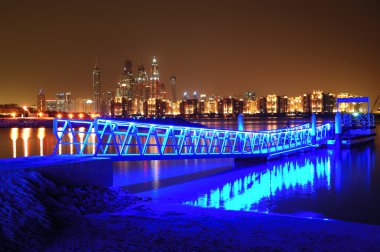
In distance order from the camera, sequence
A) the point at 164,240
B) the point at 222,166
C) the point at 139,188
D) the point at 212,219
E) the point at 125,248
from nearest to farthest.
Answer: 1. the point at 125,248
2. the point at 164,240
3. the point at 212,219
4. the point at 139,188
5. the point at 222,166

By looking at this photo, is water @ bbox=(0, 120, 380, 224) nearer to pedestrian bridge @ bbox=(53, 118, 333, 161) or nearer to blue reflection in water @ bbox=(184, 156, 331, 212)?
blue reflection in water @ bbox=(184, 156, 331, 212)

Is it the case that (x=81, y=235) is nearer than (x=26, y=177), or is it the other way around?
(x=81, y=235)

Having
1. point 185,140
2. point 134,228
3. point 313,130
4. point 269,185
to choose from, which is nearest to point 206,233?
point 134,228

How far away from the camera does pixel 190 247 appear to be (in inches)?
300

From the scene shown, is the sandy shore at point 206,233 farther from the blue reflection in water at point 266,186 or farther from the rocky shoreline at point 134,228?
the blue reflection in water at point 266,186

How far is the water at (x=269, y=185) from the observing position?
13477 millimetres

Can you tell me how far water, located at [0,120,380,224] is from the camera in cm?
1348

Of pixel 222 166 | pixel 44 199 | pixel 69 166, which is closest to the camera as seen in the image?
pixel 44 199

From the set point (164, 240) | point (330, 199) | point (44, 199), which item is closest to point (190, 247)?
point (164, 240)

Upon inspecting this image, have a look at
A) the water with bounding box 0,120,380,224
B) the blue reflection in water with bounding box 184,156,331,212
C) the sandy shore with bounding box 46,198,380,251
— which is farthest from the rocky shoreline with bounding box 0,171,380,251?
the water with bounding box 0,120,380,224

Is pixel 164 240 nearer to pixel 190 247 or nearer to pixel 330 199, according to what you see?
pixel 190 247

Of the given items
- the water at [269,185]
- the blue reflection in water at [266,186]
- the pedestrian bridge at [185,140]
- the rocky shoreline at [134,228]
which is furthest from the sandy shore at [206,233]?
the pedestrian bridge at [185,140]

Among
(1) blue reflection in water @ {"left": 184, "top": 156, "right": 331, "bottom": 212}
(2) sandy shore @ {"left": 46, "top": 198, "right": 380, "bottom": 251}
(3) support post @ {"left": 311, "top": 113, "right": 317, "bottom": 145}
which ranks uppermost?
(3) support post @ {"left": 311, "top": 113, "right": 317, "bottom": 145}

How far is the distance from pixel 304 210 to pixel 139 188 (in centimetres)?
603
